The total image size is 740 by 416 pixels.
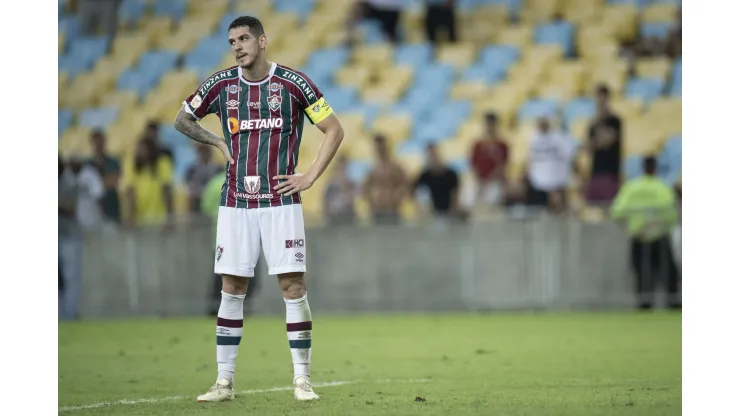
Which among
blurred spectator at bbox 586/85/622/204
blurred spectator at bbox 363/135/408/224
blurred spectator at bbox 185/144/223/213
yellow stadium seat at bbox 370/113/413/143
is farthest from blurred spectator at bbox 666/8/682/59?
blurred spectator at bbox 185/144/223/213

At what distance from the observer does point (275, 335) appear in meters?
12.2

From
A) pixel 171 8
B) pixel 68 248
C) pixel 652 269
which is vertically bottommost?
pixel 652 269

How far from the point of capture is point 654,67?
19.0 meters

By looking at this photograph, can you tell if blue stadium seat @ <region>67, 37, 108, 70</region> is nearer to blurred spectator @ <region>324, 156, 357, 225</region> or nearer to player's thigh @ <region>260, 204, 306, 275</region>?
blurred spectator @ <region>324, 156, 357, 225</region>

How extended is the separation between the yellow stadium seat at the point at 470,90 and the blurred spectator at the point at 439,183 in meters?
3.78

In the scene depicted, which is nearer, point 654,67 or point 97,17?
point 654,67

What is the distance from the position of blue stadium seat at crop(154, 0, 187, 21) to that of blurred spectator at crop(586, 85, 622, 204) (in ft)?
26.8

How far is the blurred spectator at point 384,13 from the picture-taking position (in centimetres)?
2048

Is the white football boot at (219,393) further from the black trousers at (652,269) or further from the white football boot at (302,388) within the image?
the black trousers at (652,269)

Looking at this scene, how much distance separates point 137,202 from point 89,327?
2.85m

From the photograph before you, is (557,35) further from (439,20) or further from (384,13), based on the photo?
(384,13)

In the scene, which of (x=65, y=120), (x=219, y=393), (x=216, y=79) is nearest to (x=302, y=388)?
(x=219, y=393)

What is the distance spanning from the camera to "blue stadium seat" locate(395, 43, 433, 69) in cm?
2019

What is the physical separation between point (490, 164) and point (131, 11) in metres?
7.86
